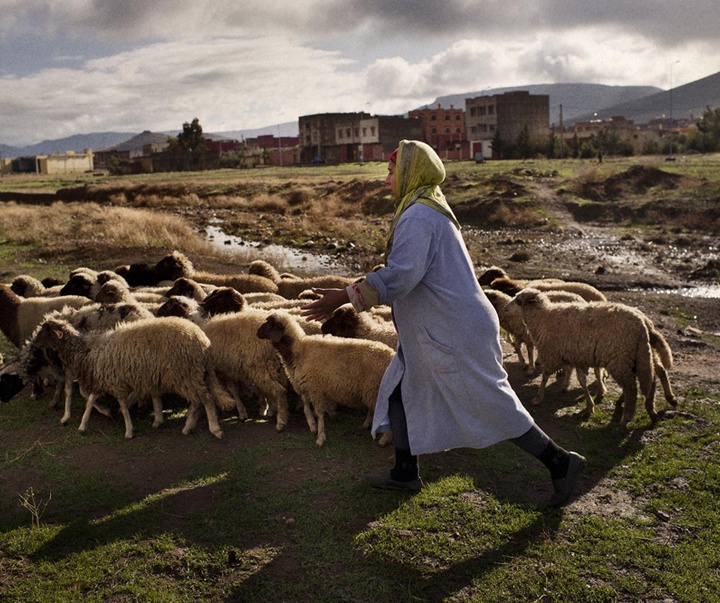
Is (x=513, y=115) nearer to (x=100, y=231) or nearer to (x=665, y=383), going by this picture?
(x=100, y=231)

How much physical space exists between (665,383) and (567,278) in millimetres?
9648

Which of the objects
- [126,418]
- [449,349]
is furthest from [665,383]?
[126,418]

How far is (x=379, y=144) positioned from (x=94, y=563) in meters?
88.1

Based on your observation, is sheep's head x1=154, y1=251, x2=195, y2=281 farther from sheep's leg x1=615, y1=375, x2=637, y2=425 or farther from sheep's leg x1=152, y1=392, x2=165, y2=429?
sheep's leg x1=615, y1=375, x2=637, y2=425

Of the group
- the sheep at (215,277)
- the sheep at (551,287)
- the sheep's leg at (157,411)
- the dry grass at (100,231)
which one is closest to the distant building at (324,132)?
the dry grass at (100,231)

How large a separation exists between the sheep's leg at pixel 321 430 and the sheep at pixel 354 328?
1.15 meters

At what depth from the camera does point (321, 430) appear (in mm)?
7031

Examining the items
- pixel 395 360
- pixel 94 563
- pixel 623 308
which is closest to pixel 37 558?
pixel 94 563

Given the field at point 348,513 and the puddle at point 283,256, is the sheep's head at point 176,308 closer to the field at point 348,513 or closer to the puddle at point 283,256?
the field at point 348,513

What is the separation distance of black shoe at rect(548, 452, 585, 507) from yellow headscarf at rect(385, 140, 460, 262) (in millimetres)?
2040

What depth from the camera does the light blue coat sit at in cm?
496

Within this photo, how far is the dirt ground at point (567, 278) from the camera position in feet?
21.5

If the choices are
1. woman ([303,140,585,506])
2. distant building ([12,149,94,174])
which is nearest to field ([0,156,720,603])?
woman ([303,140,585,506])

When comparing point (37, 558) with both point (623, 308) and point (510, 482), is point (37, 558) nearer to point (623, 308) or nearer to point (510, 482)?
point (510, 482)
